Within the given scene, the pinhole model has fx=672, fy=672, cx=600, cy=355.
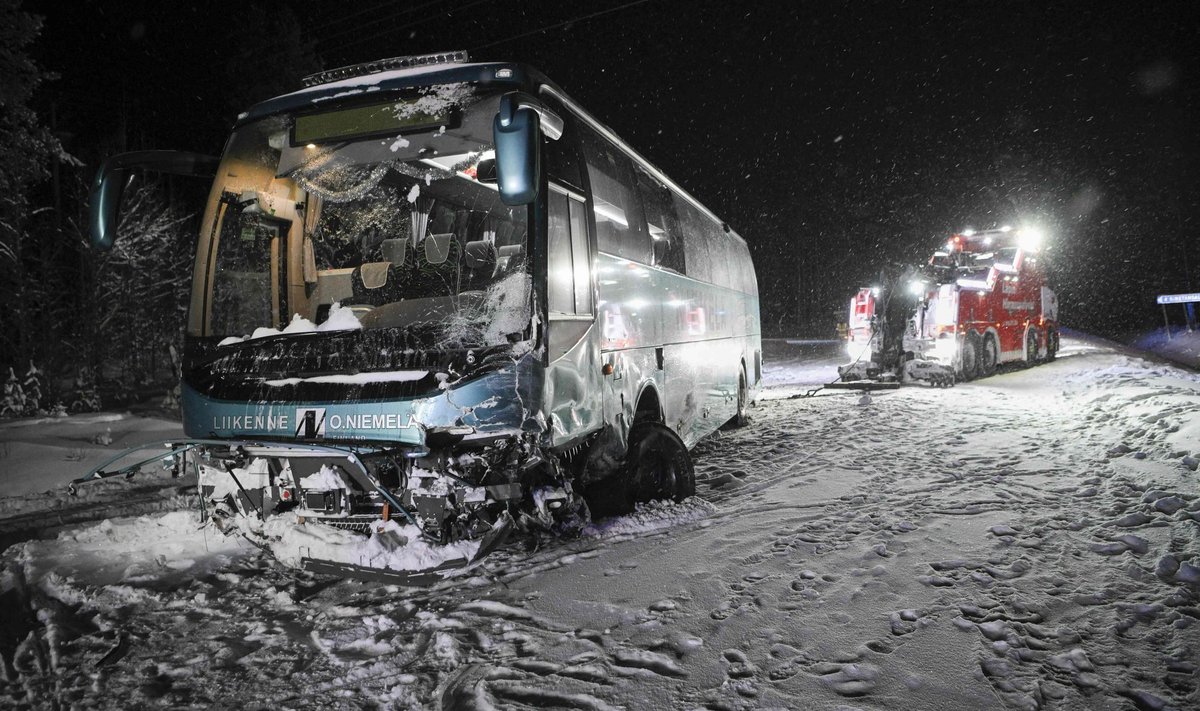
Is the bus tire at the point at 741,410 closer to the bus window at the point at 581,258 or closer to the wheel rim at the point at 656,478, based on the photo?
the wheel rim at the point at 656,478

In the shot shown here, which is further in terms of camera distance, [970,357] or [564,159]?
[970,357]

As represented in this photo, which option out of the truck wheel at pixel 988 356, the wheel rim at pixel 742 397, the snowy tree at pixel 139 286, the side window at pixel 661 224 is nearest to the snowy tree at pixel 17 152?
the snowy tree at pixel 139 286

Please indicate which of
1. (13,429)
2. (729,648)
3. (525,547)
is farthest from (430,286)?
(13,429)

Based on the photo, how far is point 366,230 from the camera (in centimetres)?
557

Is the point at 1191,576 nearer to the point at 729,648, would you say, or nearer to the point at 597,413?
the point at 729,648

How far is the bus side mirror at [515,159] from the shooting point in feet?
12.5

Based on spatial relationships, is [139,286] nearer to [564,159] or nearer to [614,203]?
[614,203]

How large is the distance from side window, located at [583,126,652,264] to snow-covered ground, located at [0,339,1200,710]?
244 centimetres

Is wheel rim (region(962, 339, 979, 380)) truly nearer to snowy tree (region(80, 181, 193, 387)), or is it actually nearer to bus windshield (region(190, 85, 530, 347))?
bus windshield (region(190, 85, 530, 347))

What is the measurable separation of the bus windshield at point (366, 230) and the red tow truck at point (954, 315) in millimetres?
13099

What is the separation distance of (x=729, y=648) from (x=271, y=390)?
3.38 m

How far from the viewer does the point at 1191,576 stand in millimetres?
4184

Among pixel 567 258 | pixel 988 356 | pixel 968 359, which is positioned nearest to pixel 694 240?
pixel 567 258

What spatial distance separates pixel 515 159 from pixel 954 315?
46.8 ft
